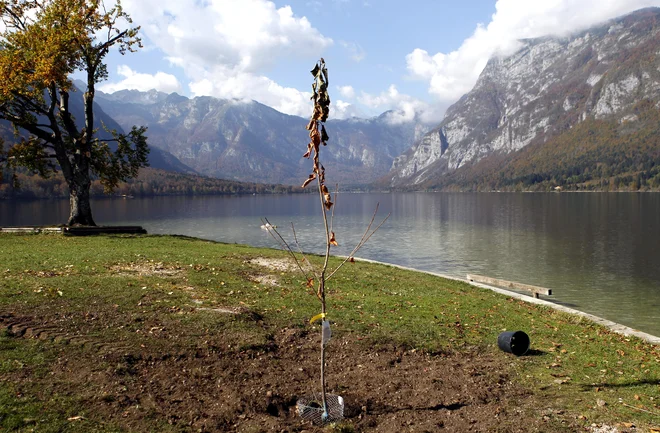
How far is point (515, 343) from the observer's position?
1202cm

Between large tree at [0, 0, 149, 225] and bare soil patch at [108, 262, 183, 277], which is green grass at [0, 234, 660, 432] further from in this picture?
large tree at [0, 0, 149, 225]

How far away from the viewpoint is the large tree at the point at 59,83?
93.0ft

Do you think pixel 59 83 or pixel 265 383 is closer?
pixel 265 383

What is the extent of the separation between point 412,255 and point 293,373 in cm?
4171

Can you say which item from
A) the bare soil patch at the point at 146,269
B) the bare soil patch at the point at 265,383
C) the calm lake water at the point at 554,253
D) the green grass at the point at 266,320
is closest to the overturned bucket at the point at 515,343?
the green grass at the point at 266,320

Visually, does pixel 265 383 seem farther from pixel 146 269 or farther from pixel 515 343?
pixel 146 269

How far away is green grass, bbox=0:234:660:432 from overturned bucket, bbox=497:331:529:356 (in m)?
0.27

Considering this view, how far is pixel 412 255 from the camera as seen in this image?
50.2 meters

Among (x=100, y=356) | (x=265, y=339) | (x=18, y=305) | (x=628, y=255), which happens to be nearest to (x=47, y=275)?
(x=18, y=305)

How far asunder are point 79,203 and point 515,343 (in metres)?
32.3

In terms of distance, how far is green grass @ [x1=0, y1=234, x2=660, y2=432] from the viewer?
8555 mm

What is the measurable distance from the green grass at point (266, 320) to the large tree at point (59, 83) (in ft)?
40.3

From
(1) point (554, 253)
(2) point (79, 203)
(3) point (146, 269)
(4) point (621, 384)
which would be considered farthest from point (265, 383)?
(1) point (554, 253)

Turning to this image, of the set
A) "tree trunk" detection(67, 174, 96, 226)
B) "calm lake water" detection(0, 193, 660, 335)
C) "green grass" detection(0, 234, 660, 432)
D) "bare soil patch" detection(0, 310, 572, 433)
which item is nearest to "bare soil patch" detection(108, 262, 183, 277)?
"green grass" detection(0, 234, 660, 432)
